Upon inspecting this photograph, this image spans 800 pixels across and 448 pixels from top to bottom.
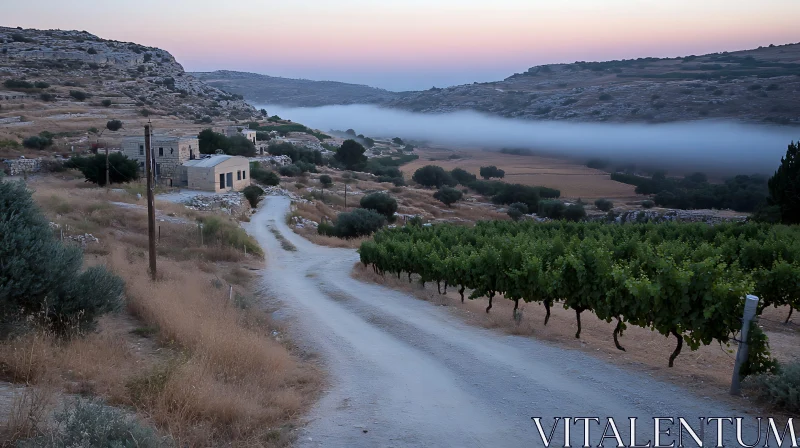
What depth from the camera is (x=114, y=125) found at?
6381 cm

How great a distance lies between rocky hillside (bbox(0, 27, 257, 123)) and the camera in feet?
255

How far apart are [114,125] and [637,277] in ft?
210

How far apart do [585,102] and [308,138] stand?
6154cm

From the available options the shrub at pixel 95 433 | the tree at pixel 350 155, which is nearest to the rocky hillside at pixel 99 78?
the tree at pixel 350 155

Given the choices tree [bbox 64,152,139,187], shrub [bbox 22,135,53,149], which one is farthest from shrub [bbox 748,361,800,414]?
shrub [bbox 22,135,53,149]

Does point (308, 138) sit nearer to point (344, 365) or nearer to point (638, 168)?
point (638, 168)

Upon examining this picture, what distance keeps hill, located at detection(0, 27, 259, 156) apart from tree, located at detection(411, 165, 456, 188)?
29008 mm

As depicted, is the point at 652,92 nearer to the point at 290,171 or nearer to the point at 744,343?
the point at 290,171

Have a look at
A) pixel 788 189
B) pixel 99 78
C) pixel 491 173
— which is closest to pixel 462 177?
pixel 491 173

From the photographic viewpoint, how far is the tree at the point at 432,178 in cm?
7506

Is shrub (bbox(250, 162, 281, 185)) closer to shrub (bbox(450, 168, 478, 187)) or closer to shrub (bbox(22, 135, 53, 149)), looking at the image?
shrub (bbox(22, 135, 53, 149))

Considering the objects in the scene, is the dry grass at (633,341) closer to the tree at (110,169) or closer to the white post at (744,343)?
the white post at (744,343)

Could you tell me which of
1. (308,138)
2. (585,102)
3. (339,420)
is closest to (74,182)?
(339,420)

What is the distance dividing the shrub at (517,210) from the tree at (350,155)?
87.0ft
